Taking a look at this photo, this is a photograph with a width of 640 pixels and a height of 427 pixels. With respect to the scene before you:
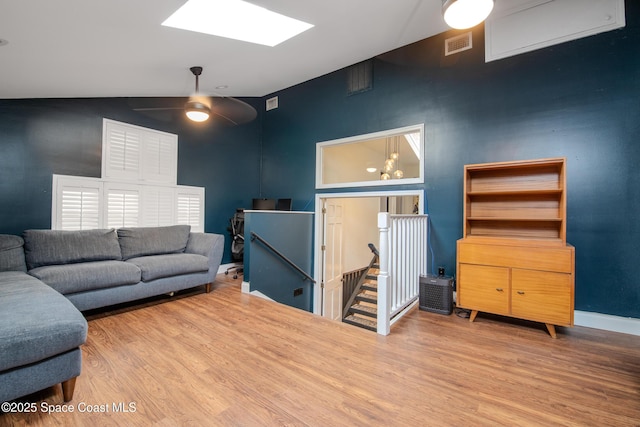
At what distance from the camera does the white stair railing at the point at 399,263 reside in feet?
8.31

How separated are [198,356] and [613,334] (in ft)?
12.3

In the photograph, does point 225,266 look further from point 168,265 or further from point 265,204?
point 168,265

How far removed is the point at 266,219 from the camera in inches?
161

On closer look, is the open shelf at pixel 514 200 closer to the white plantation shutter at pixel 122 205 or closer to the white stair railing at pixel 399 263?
the white stair railing at pixel 399 263

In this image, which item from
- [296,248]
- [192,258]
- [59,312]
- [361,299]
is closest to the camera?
[59,312]

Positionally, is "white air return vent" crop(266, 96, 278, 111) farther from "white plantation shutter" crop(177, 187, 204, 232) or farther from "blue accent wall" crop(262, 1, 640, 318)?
"white plantation shutter" crop(177, 187, 204, 232)

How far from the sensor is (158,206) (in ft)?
14.3

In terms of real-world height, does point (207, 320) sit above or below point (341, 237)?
below

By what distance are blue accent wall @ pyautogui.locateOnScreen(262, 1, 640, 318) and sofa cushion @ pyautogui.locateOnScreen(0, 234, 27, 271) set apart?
4.52 metres

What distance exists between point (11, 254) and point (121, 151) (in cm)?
179

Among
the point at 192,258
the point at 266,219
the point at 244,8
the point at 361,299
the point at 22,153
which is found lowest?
the point at 361,299

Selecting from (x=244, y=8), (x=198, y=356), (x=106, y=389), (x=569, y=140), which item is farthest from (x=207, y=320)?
(x=569, y=140)

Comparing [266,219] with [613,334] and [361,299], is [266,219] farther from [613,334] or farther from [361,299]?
[613,334]

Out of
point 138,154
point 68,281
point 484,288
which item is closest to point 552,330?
point 484,288
